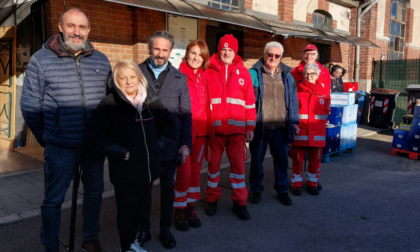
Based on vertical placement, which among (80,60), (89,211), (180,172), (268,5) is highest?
(268,5)

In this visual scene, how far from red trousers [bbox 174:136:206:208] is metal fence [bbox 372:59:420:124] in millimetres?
9914

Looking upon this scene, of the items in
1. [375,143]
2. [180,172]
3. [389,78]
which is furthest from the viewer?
[389,78]

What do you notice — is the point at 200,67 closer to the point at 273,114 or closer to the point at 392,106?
the point at 273,114

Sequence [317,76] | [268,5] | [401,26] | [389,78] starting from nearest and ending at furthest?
[317,76]
[268,5]
[389,78]
[401,26]

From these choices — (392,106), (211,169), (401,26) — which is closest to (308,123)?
(211,169)

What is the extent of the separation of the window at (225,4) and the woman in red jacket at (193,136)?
17.2 ft

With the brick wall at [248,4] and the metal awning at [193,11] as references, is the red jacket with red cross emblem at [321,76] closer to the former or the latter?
the metal awning at [193,11]

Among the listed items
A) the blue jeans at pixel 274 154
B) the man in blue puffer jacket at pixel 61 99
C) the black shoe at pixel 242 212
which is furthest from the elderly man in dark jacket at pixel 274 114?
the man in blue puffer jacket at pixel 61 99

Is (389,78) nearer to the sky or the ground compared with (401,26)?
nearer to the ground

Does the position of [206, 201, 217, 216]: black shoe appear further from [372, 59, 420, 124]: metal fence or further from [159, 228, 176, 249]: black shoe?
[372, 59, 420, 124]: metal fence

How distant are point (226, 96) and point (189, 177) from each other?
97cm

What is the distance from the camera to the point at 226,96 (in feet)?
12.7

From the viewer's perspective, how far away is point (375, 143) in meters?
8.74

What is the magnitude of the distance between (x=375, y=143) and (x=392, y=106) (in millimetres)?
2675
